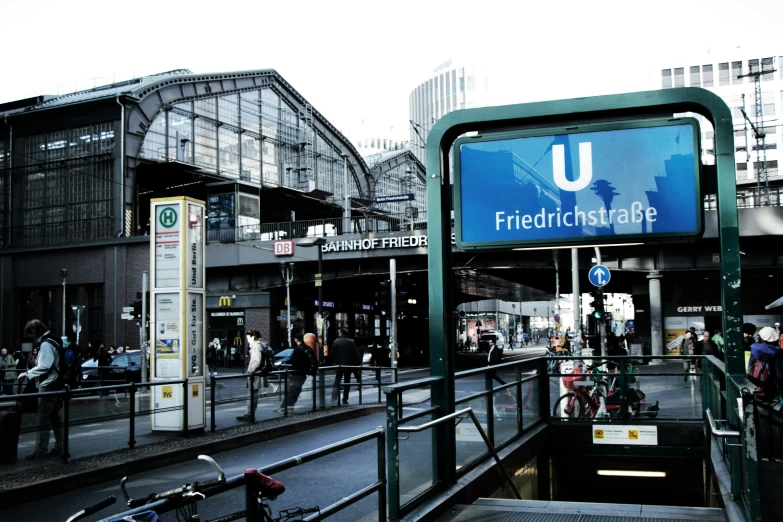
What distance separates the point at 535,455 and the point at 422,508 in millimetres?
5608

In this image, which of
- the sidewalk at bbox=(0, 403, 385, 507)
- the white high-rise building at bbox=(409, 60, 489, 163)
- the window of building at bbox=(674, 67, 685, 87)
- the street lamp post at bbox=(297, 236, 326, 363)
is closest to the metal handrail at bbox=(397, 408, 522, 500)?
the sidewalk at bbox=(0, 403, 385, 507)

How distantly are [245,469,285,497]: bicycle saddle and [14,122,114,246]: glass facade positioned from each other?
147ft

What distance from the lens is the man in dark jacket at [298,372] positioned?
51.4ft

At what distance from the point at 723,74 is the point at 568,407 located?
93.3 m

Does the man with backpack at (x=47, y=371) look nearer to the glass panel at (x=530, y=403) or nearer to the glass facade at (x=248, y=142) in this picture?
the glass panel at (x=530, y=403)

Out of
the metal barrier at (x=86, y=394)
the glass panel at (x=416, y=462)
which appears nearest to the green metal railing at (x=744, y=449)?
the glass panel at (x=416, y=462)

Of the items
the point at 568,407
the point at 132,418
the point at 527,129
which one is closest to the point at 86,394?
the point at 132,418

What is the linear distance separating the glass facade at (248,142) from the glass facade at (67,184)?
2.75 meters

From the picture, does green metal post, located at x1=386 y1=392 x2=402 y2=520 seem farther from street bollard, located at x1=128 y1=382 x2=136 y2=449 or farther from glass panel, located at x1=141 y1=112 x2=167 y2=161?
glass panel, located at x1=141 y1=112 x2=167 y2=161

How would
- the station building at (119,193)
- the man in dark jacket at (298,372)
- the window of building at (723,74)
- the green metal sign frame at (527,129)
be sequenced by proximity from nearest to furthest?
the green metal sign frame at (527,129), the man in dark jacket at (298,372), the station building at (119,193), the window of building at (723,74)

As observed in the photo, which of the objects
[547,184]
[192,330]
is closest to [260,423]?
[192,330]

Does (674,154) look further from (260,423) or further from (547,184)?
(260,423)

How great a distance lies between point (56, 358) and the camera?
1090 centimetres

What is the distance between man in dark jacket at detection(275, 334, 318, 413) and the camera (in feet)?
51.4
